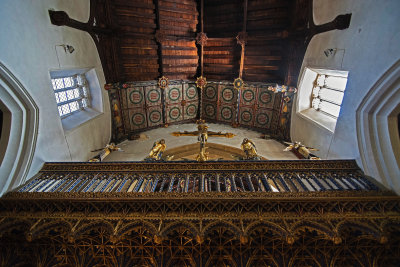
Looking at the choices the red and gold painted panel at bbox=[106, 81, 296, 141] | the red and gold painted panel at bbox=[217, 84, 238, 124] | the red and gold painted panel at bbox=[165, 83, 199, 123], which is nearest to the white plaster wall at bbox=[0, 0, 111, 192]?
the red and gold painted panel at bbox=[106, 81, 296, 141]

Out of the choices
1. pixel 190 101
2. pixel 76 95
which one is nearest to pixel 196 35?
pixel 190 101

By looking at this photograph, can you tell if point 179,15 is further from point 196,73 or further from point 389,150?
point 389,150

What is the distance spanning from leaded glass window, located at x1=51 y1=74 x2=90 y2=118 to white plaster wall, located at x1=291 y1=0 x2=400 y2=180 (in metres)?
9.09

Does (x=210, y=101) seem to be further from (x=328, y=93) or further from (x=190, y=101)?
(x=328, y=93)

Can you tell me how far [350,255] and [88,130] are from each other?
861 cm

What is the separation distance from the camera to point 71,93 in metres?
8.09

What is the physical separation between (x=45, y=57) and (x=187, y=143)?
6.11m

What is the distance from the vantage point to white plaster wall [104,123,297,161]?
8984 millimetres

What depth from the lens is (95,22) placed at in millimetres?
8750

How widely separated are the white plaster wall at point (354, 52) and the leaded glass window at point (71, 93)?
9087 millimetres

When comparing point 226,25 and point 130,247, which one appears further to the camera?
point 226,25

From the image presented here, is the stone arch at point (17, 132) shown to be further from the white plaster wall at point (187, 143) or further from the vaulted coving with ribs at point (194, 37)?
the vaulted coving with ribs at point (194, 37)

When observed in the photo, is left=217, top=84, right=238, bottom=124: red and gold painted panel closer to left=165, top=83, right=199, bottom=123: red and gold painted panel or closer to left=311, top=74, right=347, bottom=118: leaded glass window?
left=165, top=83, right=199, bottom=123: red and gold painted panel

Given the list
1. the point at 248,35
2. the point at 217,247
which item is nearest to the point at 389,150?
the point at 217,247
